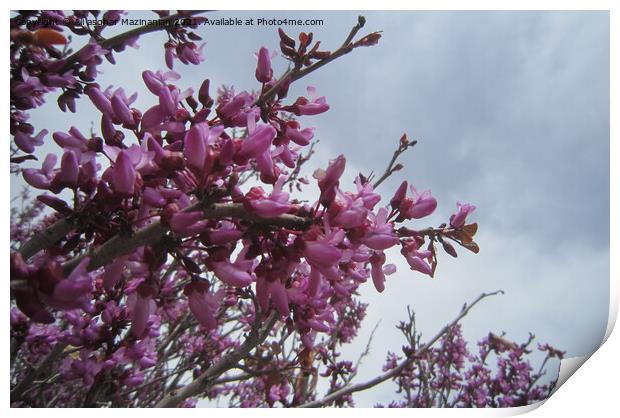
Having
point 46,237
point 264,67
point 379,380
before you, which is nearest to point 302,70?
point 264,67

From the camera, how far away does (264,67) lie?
94cm

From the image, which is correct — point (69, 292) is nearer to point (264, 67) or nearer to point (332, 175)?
point (332, 175)

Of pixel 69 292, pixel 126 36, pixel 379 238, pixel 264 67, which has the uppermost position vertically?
pixel 126 36

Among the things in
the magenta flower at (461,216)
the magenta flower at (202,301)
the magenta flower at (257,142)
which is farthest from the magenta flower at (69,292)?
A: the magenta flower at (461,216)

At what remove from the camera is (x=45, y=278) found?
524 millimetres

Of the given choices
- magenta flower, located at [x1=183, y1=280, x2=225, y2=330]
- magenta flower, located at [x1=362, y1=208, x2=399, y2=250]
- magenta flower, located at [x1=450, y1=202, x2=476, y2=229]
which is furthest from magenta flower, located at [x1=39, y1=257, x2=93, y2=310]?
A: magenta flower, located at [x1=450, y1=202, x2=476, y2=229]

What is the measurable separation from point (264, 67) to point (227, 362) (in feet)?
2.19

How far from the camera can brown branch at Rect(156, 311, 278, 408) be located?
104 cm

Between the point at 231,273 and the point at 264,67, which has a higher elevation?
the point at 264,67

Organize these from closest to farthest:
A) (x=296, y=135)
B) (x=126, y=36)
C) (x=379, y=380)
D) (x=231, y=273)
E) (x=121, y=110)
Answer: (x=231, y=273) < (x=121, y=110) < (x=296, y=135) < (x=126, y=36) < (x=379, y=380)

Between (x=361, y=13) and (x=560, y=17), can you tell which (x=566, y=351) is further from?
(x=361, y=13)
